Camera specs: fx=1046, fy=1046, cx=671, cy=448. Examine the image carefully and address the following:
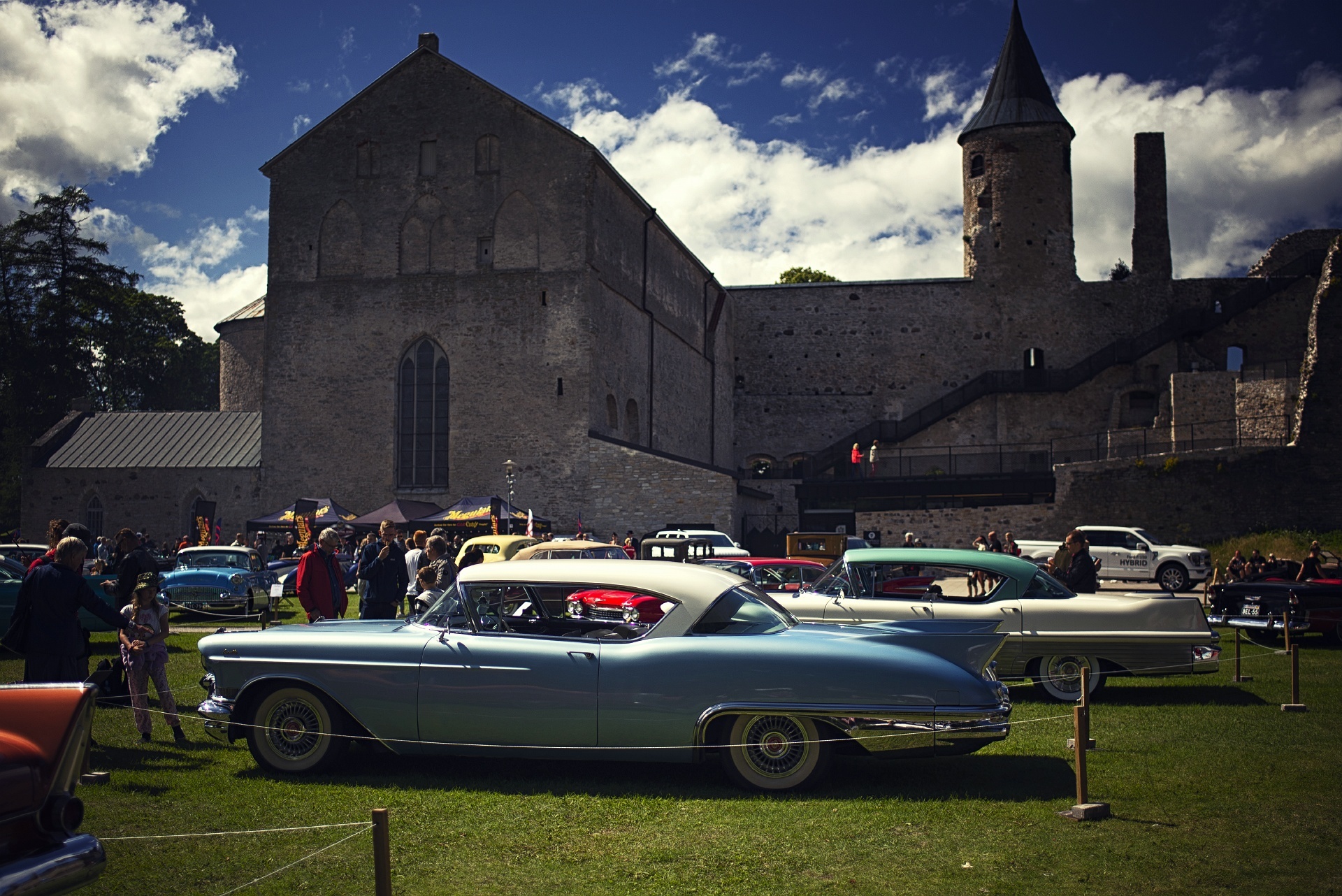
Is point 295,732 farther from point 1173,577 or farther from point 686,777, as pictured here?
point 1173,577

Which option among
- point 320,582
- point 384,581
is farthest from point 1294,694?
point 320,582

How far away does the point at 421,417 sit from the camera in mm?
32688

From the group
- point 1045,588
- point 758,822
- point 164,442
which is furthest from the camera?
point 164,442

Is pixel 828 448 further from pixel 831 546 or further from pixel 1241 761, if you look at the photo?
pixel 1241 761

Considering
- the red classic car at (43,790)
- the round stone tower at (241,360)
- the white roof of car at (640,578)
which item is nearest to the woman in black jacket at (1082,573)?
the white roof of car at (640,578)

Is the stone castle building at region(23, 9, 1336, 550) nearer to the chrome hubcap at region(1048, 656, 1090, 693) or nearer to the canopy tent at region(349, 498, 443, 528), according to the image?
the canopy tent at region(349, 498, 443, 528)

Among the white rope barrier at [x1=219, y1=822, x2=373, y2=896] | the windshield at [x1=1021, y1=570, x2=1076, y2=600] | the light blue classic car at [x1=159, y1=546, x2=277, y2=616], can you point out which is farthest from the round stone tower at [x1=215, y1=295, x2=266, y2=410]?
the white rope barrier at [x1=219, y1=822, x2=373, y2=896]

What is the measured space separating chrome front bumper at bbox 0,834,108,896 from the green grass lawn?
1131 mm

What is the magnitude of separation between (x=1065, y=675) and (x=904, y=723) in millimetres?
4201

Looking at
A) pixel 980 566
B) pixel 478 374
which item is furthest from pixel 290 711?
pixel 478 374

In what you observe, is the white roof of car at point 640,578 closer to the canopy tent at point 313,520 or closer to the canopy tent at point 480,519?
the canopy tent at point 480,519

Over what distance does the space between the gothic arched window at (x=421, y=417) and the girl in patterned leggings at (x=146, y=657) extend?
24.0 meters

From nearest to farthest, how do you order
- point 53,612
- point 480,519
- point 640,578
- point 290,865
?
1. point 290,865
2. point 640,578
3. point 53,612
4. point 480,519

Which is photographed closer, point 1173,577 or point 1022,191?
point 1173,577
